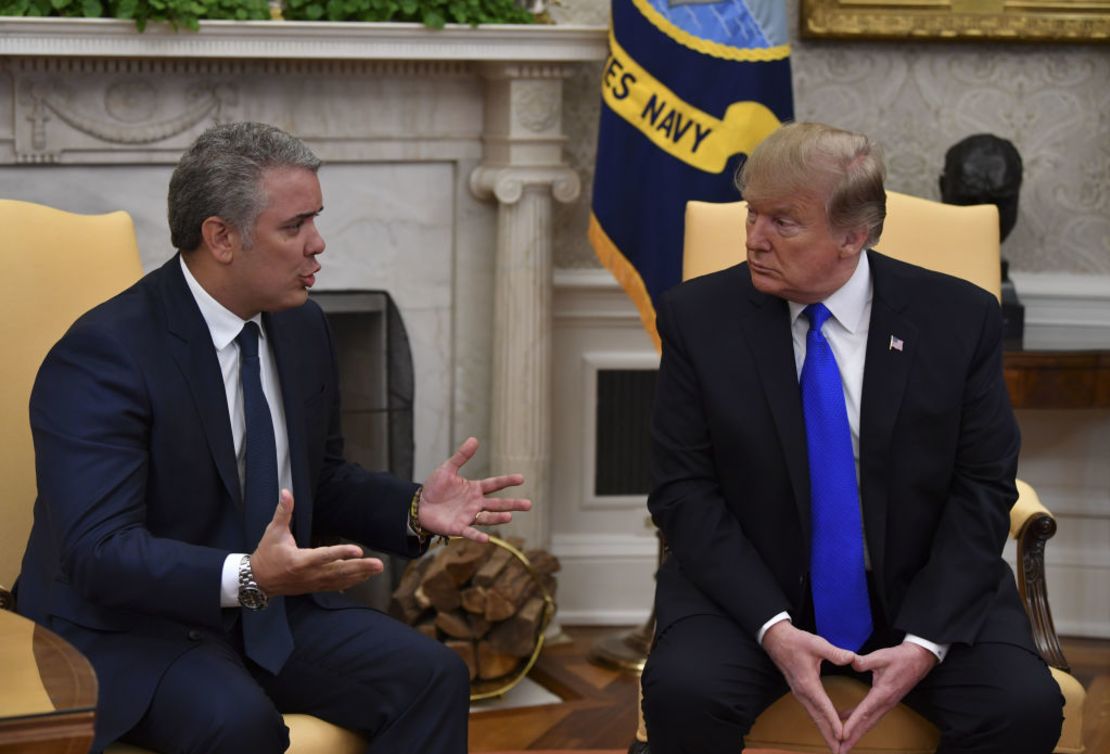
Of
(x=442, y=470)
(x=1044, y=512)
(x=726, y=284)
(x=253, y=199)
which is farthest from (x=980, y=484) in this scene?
(x=253, y=199)

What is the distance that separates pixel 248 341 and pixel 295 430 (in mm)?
154

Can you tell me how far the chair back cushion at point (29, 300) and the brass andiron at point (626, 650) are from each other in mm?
1791

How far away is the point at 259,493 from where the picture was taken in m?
2.30

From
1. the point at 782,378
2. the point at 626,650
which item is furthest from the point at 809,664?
the point at 626,650

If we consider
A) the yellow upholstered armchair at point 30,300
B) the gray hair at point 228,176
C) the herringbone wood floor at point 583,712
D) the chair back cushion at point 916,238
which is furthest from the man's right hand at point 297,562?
the herringbone wood floor at point 583,712

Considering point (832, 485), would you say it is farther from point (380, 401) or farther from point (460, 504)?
point (380, 401)

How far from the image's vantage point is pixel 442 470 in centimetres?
241

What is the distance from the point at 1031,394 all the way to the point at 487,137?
1.52 meters

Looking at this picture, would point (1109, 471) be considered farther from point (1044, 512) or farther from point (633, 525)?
point (1044, 512)

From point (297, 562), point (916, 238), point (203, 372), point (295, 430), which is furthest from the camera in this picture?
point (916, 238)

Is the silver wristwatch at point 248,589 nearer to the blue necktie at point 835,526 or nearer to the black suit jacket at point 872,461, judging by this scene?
the black suit jacket at point 872,461

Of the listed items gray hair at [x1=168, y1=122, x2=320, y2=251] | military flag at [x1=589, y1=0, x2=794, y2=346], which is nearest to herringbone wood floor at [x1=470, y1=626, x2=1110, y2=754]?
military flag at [x1=589, y1=0, x2=794, y2=346]

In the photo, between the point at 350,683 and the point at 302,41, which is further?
the point at 302,41

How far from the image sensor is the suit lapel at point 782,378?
2447 mm
